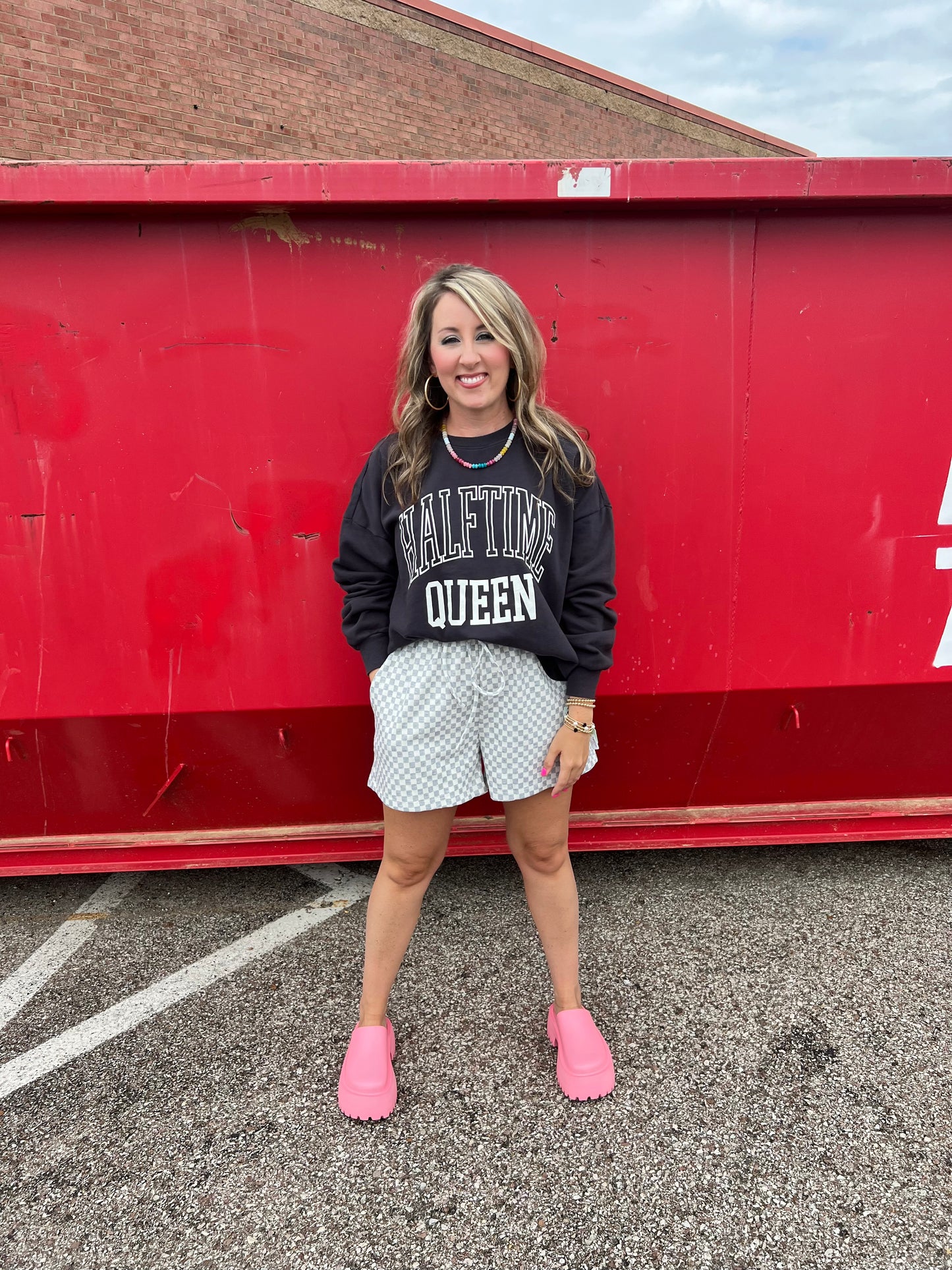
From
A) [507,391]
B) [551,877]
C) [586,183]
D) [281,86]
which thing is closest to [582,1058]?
[551,877]

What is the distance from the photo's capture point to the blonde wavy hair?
4.60 feet

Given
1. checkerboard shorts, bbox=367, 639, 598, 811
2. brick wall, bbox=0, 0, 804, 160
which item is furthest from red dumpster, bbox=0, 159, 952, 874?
brick wall, bbox=0, 0, 804, 160

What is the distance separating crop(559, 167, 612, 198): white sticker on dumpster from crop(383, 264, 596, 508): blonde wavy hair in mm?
437

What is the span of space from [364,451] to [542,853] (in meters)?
1.10

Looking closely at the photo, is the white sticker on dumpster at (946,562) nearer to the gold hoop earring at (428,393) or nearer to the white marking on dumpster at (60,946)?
the gold hoop earring at (428,393)

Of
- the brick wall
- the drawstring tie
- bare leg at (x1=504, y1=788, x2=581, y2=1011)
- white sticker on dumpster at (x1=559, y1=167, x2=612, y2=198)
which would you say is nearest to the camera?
the drawstring tie

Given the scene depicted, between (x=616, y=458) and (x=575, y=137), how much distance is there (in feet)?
43.9

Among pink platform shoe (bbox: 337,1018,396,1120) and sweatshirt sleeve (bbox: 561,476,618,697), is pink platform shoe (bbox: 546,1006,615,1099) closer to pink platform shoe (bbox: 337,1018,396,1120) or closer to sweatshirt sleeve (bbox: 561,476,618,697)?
pink platform shoe (bbox: 337,1018,396,1120)

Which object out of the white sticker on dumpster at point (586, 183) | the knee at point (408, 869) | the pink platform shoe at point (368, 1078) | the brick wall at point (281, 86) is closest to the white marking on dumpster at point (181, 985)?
the pink platform shoe at point (368, 1078)

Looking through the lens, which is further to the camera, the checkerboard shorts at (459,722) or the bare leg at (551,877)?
the bare leg at (551,877)

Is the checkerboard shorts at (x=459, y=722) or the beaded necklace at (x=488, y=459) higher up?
the beaded necklace at (x=488, y=459)

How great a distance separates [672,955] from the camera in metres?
2.10

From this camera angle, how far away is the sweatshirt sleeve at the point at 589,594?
1.51 meters

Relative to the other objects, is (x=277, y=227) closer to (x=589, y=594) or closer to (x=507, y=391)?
(x=507, y=391)
